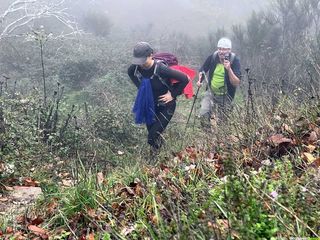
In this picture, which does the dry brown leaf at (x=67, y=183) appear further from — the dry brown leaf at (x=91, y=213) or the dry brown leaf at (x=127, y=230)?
the dry brown leaf at (x=127, y=230)

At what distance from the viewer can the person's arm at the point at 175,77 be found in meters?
5.69

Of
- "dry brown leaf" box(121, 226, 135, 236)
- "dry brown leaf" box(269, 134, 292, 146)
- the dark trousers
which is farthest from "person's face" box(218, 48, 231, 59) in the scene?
"dry brown leaf" box(121, 226, 135, 236)

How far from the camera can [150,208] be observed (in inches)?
118

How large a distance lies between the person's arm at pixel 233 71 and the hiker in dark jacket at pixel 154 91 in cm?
104

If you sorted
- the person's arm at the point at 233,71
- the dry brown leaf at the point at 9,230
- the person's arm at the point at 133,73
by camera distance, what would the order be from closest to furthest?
the dry brown leaf at the point at 9,230 → the person's arm at the point at 133,73 → the person's arm at the point at 233,71

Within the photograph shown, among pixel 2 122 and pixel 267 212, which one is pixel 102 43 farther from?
pixel 267 212

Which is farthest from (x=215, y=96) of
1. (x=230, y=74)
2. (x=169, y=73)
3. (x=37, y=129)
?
(x=37, y=129)

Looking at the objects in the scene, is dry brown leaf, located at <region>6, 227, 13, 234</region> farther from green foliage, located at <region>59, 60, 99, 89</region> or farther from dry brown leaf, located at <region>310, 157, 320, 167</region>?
green foliage, located at <region>59, 60, 99, 89</region>

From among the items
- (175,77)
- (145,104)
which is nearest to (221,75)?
(175,77)

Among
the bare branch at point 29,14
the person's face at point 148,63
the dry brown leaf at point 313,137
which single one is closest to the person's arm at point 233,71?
the person's face at point 148,63

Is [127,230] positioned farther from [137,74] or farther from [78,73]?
[78,73]

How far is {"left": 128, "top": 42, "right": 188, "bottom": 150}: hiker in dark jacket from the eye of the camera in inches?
224

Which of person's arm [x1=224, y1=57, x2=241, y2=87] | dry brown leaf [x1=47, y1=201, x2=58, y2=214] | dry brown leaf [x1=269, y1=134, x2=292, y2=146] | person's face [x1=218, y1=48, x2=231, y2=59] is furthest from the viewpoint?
A: person's face [x1=218, y1=48, x2=231, y2=59]

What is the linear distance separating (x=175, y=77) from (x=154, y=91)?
1.15 feet
